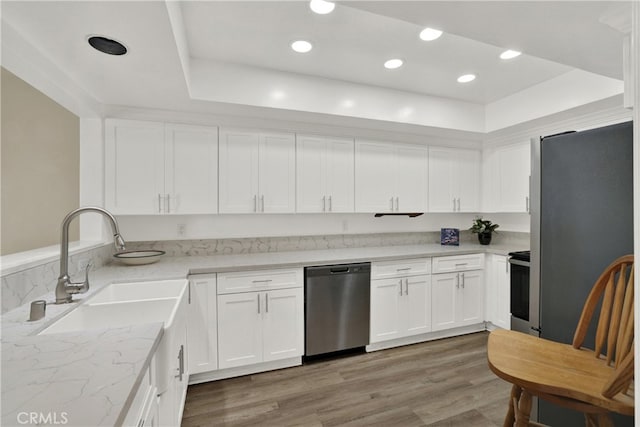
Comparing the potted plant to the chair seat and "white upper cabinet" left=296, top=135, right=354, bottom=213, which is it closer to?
"white upper cabinet" left=296, top=135, right=354, bottom=213

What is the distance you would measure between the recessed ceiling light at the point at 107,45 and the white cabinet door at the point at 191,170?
105 cm

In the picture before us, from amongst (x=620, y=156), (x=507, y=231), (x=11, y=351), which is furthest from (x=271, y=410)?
(x=507, y=231)

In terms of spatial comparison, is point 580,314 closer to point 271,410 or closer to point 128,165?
point 271,410

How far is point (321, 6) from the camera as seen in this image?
1.80 meters

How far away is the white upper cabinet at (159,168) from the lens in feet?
8.43

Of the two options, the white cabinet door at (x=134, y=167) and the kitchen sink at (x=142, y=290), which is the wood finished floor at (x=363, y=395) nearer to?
the kitchen sink at (x=142, y=290)

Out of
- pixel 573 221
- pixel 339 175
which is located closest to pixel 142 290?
pixel 339 175

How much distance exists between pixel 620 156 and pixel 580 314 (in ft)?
2.54

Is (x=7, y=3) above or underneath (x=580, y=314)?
above

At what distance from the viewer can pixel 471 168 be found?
3.88 m

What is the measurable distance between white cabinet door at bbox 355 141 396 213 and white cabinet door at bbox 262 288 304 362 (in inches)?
48.7

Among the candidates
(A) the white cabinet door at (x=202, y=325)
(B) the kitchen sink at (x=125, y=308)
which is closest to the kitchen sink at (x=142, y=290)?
(B) the kitchen sink at (x=125, y=308)

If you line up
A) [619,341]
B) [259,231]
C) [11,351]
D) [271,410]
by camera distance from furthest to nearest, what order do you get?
[259,231], [271,410], [619,341], [11,351]

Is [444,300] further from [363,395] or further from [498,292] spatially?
[363,395]
